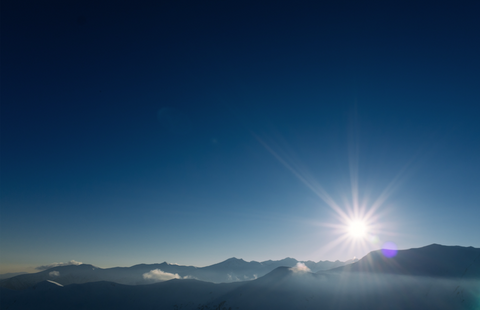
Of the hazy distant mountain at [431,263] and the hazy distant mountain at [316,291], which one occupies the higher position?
the hazy distant mountain at [431,263]

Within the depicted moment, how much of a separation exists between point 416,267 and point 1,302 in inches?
6162

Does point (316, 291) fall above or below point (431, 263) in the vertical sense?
below

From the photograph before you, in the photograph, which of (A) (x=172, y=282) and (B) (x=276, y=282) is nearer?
(B) (x=276, y=282)

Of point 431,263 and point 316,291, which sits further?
point 431,263

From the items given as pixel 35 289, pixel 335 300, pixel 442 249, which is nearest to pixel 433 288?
pixel 335 300

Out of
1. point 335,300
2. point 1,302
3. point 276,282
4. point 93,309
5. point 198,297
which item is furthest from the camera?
point 1,302

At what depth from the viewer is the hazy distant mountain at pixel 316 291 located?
49.0 metres

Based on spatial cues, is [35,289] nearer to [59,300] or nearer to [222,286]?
[59,300]

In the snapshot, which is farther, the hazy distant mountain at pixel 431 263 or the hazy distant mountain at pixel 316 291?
the hazy distant mountain at pixel 431 263

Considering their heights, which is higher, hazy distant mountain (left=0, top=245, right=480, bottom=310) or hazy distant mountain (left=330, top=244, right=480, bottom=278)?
hazy distant mountain (left=330, top=244, right=480, bottom=278)

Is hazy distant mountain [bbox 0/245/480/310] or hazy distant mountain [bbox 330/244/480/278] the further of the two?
hazy distant mountain [bbox 330/244/480/278]

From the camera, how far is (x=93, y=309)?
3418 inches

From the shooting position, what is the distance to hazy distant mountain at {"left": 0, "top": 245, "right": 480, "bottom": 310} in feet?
161

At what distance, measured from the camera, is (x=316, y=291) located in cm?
6181
